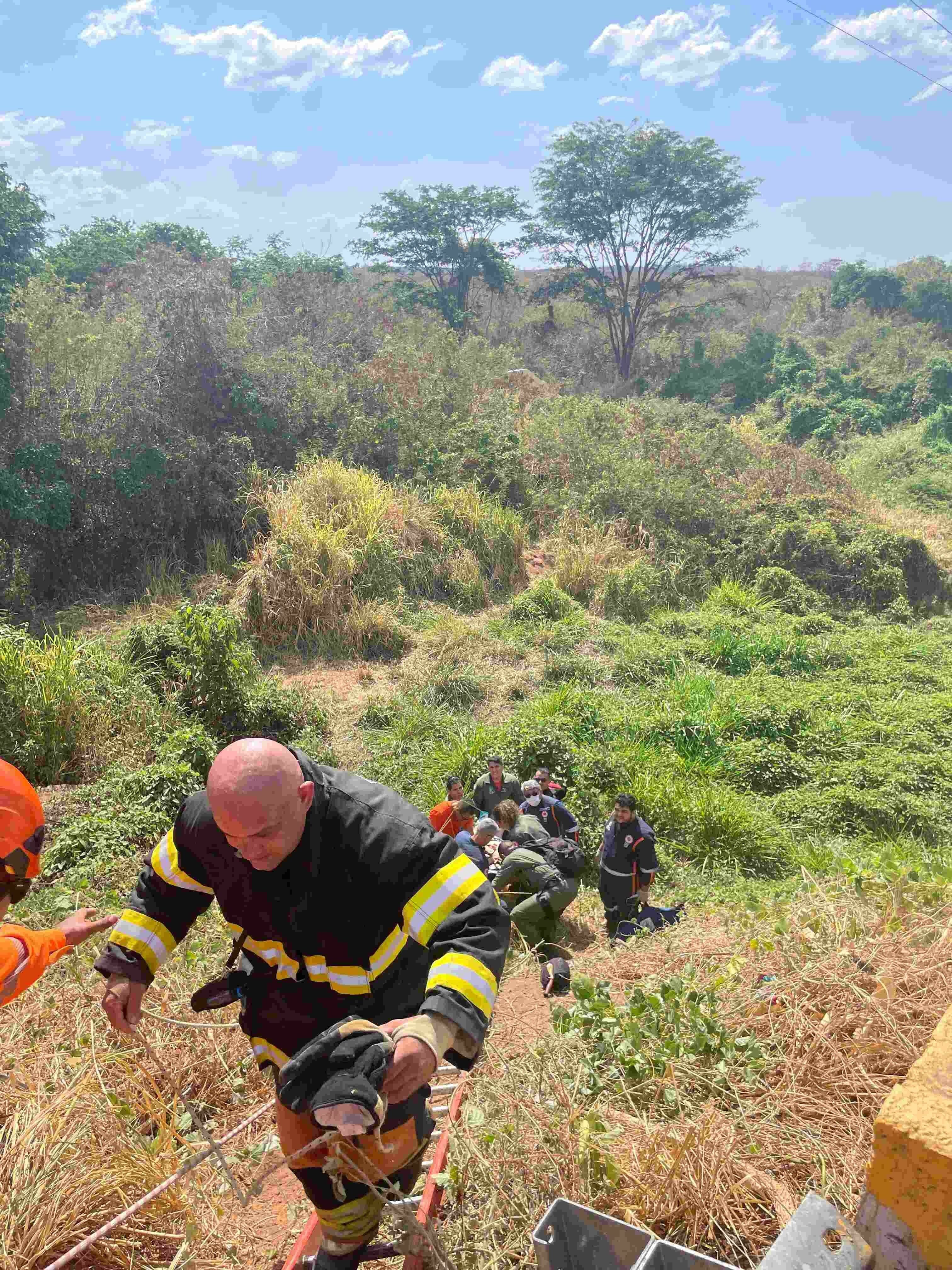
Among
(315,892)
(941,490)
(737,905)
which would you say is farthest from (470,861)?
(941,490)

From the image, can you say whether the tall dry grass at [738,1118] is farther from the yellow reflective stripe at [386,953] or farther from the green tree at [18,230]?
the green tree at [18,230]

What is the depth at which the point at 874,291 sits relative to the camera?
29.7m

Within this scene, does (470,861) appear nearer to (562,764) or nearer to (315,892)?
(315,892)

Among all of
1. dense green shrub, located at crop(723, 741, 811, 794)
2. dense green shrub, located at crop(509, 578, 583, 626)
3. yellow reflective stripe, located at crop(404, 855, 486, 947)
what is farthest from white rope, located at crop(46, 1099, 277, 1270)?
dense green shrub, located at crop(509, 578, 583, 626)

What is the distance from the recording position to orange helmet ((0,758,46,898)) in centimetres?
201

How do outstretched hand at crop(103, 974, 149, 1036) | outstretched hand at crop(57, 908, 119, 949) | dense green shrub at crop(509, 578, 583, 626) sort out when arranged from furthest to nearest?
dense green shrub at crop(509, 578, 583, 626), outstretched hand at crop(57, 908, 119, 949), outstretched hand at crop(103, 974, 149, 1036)

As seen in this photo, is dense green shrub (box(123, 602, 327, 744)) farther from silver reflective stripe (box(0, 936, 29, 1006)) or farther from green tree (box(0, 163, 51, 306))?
green tree (box(0, 163, 51, 306))

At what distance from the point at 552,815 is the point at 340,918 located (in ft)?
13.3

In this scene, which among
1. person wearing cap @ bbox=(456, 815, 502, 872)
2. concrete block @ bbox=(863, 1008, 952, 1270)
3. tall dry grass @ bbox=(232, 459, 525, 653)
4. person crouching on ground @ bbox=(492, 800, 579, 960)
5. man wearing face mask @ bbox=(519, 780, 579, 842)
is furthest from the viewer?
tall dry grass @ bbox=(232, 459, 525, 653)

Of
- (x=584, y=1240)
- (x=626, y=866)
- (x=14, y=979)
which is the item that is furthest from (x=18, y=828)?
(x=626, y=866)

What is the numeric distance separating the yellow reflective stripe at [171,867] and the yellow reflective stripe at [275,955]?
0.51ft

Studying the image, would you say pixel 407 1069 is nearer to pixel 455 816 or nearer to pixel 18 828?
pixel 18 828

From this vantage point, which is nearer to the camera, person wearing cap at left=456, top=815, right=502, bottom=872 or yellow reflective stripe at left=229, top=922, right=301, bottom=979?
yellow reflective stripe at left=229, top=922, right=301, bottom=979

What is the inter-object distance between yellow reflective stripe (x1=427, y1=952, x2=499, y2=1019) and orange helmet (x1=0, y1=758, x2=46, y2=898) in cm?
95
